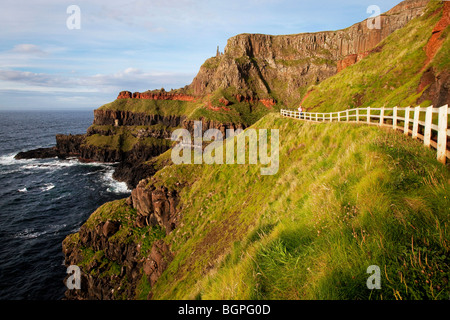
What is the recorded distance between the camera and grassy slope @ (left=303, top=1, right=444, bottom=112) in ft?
76.8

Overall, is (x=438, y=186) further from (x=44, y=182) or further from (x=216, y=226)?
(x=44, y=182)

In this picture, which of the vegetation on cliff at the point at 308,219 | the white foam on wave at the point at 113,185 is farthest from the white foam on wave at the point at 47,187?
the vegetation on cliff at the point at 308,219

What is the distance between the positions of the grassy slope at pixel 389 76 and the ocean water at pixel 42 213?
4875cm

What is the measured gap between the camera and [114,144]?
110562 millimetres

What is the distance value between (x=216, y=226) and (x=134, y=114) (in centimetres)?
14223

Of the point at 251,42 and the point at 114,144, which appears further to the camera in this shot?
the point at 251,42

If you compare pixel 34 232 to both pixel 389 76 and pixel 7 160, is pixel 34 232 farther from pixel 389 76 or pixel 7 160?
pixel 7 160

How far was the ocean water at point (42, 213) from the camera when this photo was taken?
31.7 meters

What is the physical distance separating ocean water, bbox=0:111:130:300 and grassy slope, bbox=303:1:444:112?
160 ft

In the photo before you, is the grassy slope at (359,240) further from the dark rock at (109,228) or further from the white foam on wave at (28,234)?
the white foam on wave at (28,234)

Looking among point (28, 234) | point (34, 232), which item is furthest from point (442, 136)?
point (28, 234)

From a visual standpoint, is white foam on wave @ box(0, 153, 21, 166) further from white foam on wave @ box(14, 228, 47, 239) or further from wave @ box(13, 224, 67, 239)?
wave @ box(13, 224, 67, 239)

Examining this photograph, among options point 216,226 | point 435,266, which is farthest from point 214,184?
point 435,266

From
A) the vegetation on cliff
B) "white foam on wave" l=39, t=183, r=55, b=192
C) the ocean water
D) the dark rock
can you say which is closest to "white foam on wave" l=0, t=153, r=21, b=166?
the ocean water
